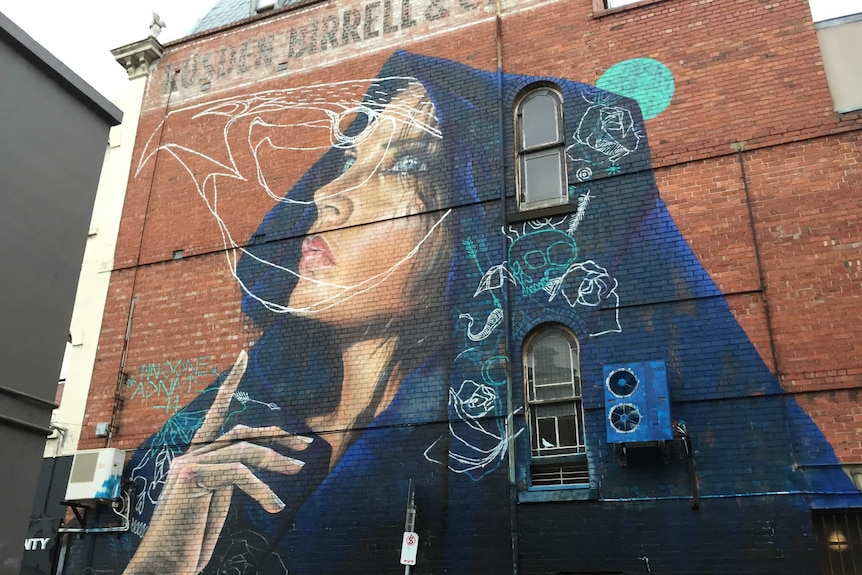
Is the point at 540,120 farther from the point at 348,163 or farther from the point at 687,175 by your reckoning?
the point at 348,163

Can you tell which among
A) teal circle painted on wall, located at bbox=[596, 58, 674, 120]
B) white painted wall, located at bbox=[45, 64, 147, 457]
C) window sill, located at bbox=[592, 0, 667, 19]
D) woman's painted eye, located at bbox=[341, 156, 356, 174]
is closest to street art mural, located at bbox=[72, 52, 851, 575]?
woman's painted eye, located at bbox=[341, 156, 356, 174]

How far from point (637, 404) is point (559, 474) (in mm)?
1342

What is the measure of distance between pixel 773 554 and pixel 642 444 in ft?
5.50

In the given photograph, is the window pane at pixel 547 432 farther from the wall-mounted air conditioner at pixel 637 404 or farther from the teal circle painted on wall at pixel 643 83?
the teal circle painted on wall at pixel 643 83

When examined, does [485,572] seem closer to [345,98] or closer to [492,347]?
[492,347]

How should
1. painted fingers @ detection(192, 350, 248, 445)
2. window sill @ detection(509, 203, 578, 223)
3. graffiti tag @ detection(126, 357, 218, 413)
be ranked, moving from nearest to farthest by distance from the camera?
1. window sill @ detection(509, 203, 578, 223)
2. painted fingers @ detection(192, 350, 248, 445)
3. graffiti tag @ detection(126, 357, 218, 413)

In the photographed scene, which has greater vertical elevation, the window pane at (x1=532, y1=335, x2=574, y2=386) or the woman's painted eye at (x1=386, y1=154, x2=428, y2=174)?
the woman's painted eye at (x1=386, y1=154, x2=428, y2=174)

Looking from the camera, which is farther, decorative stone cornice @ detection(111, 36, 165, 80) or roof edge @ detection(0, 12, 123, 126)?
decorative stone cornice @ detection(111, 36, 165, 80)

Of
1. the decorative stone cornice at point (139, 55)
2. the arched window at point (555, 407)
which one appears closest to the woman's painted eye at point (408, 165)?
the arched window at point (555, 407)

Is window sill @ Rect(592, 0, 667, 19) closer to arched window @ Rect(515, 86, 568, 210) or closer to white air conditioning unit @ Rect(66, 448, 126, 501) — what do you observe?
arched window @ Rect(515, 86, 568, 210)

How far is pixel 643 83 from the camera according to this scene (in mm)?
10414

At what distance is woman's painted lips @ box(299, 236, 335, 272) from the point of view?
450 inches

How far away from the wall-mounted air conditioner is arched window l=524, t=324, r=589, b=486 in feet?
1.96

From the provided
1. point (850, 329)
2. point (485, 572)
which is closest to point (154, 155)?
point (485, 572)
